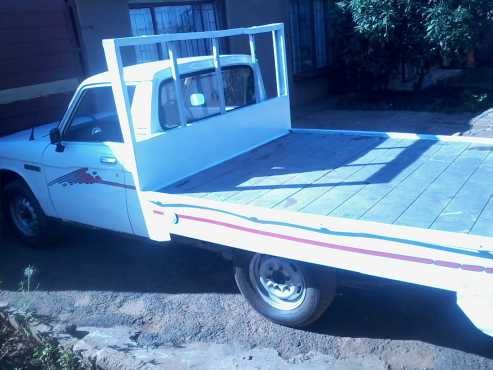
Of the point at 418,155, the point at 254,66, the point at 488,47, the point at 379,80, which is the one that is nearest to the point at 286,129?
the point at 254,66

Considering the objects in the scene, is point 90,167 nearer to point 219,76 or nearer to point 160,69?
point 160,69

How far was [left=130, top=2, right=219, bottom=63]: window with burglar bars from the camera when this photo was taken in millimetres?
8039

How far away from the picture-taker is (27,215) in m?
5.36

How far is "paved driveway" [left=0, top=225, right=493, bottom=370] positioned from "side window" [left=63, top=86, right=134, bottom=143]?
4.12ft

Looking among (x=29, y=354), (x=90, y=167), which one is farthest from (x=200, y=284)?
(x=29, y=354)

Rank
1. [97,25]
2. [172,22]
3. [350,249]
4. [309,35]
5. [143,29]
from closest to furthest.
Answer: [350,249] < [97,25] < [143,29] < [172,22] < [309,35]

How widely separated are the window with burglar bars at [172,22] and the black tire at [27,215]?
3302 millimetres

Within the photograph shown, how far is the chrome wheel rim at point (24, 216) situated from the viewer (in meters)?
5.25

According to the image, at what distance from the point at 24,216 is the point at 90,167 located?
1601mm

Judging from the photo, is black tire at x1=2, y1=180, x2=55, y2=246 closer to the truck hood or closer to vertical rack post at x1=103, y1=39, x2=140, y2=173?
the truck hood

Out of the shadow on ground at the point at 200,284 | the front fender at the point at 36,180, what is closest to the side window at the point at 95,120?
the front fender at the point at 36,180

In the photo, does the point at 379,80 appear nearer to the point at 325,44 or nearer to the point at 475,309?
the point at 325,44

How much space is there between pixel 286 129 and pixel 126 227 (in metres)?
2.04

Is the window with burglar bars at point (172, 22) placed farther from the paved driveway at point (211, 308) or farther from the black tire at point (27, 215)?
the paved driveway at point (211, 308)
